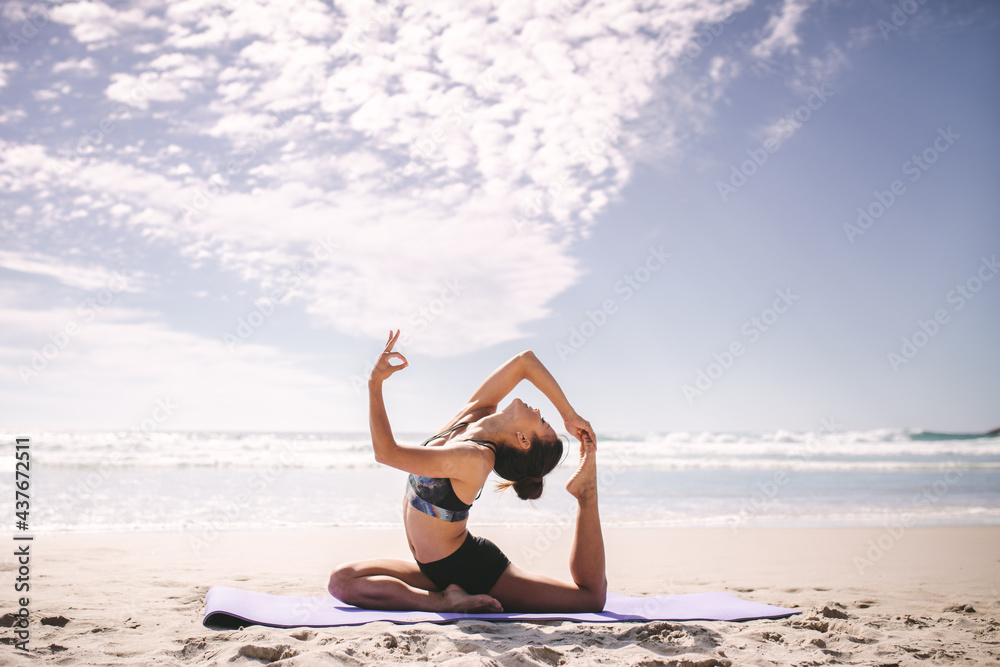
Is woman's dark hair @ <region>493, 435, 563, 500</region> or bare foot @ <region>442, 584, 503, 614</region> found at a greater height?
woman's dark hair @ <region>493, 435, 563, 500</region>

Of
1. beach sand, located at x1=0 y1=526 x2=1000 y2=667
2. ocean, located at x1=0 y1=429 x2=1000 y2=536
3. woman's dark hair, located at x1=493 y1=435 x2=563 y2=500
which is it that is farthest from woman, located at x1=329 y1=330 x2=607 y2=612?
ocean, located at x1=0 y1=429 x2=1000 y2=536

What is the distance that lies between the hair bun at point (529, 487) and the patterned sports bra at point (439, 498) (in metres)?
0.27

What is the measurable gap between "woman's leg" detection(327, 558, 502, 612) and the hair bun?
0.75 m

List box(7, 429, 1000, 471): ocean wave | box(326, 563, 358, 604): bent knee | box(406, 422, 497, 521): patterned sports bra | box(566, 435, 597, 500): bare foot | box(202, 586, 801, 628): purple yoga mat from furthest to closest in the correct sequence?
box(7, 429, 1000, 471): ocean wave < box(326, 563, 358, 604): bent knee < box(566, 435, 597, 500): bare foot < box(202, 586, 801, 628): purple yoga mat < box(406, 422, 497, 521): patterned sports bra

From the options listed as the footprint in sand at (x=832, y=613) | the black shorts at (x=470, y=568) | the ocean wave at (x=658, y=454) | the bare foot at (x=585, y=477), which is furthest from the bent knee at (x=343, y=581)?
the ocean wave at (x=658, y=454)

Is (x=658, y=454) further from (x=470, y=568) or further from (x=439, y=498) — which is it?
(x=439, y=498)

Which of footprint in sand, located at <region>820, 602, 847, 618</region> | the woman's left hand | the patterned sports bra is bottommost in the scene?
footprint in sand, located at <region>820, 602, 847, 618</region>

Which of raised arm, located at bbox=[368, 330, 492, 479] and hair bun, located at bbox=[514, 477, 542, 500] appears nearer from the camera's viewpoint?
raised arm, located at bbox=[368, 330, 492, 479]

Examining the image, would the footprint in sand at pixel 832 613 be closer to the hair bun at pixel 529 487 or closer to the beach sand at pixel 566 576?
the beach sand at pixel 566 576

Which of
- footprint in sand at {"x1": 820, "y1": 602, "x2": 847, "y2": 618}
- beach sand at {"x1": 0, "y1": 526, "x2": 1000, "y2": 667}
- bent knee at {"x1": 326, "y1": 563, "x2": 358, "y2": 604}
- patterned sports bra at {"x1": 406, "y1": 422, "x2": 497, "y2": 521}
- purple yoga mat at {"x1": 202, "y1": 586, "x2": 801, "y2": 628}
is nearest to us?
beach sand at {"x1": 0, "y1": 526, "x2": 1000, "y2": 667}

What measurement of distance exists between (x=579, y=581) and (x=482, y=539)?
72 cm

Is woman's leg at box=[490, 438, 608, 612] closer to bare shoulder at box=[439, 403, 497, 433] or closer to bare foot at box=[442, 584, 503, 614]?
bare foot at box=[442, 584, 503, 614]

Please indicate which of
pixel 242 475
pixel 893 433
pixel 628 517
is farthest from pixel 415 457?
pixel 893 433

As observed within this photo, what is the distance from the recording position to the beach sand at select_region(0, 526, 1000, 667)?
3.13 metres
